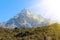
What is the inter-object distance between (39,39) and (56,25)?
12.3m

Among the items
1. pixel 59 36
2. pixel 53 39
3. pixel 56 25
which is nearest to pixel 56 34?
pixel 59 36

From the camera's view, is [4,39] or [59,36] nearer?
[59,36]

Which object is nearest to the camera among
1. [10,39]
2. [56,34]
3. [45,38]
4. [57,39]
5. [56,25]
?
[45,38]

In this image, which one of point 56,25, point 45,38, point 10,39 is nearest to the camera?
point 45,38

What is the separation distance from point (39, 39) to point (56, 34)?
11.9 ft

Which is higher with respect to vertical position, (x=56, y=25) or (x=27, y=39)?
(x=56, y=25)

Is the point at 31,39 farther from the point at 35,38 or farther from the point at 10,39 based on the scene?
the point at 10,39

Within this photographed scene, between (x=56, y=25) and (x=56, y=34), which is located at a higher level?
(x=56, y=25)

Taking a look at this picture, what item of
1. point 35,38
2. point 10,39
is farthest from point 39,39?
point 10,39

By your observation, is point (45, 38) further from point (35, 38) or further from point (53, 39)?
point (35, 38)

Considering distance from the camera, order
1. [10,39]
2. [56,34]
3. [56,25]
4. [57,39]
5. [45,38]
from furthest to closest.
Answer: [56,25] → [10,39] → [56,34] → [57,39] → [45,38]

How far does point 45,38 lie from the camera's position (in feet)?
105

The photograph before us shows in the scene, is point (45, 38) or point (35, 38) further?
point (35, 38)

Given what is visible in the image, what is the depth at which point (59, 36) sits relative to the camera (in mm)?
35719
